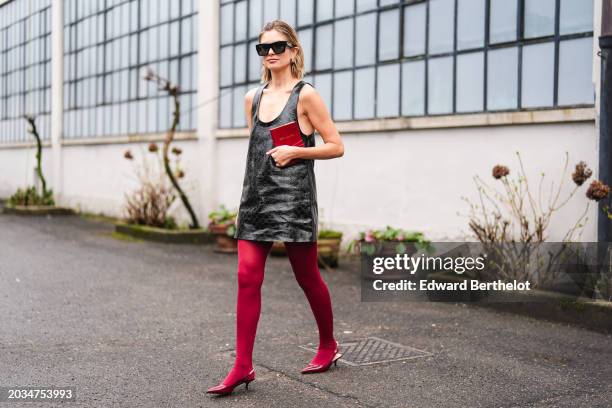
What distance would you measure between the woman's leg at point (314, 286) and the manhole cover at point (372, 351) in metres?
0.32

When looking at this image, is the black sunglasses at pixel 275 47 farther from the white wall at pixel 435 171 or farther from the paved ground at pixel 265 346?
the white wall at pixel 435 171

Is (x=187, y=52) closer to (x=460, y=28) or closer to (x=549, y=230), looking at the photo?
(x=460, y=28)

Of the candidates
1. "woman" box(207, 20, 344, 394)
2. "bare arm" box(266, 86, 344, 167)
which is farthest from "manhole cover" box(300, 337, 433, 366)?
"bare arm" box(266, 86, 344, 167)

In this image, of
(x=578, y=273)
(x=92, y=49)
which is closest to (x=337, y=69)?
(x=578, y=273)

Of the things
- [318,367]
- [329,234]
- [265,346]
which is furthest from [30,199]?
[318,367]

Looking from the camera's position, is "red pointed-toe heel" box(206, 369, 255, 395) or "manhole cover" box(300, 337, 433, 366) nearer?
"red pointed-toe heel" box(206, 369, 255, 395)

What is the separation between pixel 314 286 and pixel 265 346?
3.27ft

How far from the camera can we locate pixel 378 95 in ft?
33.0

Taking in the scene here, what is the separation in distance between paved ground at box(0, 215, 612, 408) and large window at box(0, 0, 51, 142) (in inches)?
489

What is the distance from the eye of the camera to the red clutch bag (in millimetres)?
4383

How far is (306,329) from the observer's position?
6004mm

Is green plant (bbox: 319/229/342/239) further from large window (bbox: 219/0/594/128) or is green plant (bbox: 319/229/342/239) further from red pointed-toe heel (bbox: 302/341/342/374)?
red pointed-toe heel (bbox: 302/341/342/374)

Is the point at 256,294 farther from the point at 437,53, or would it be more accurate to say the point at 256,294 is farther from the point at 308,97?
the point at 437,53

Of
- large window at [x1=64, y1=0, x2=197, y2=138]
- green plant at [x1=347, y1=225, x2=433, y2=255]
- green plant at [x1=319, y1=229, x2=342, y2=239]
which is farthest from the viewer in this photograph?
large window at [x1=64, y1=0, x2=197, y2=138]
